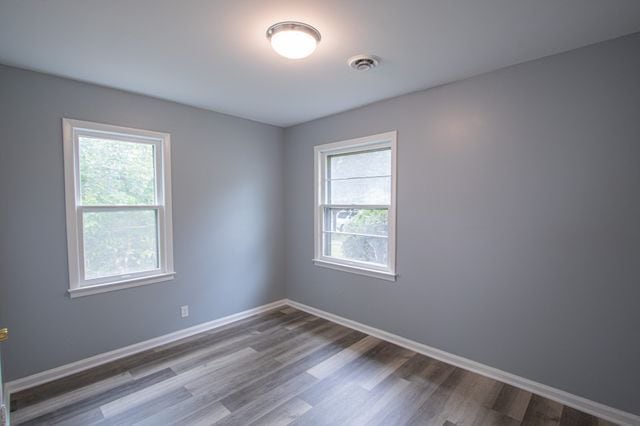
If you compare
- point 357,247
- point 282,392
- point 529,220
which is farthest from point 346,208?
point 282,392

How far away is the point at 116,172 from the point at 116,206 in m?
0.32

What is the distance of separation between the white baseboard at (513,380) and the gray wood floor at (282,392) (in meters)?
0.06

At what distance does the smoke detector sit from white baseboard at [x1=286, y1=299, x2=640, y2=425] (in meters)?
2.55

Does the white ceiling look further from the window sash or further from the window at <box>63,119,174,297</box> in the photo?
the window sash

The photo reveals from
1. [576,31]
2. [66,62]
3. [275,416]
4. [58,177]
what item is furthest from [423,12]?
[58,177]

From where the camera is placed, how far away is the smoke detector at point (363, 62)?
2.18 m

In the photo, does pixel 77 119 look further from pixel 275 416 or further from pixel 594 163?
pixel 594 163

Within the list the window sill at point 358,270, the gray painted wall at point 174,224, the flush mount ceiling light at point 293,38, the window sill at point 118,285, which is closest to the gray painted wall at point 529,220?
the window sill at point 358,270

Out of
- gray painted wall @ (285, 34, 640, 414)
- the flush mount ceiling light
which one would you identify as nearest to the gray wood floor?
gray painted wall @ (285, 34, 640, 414)

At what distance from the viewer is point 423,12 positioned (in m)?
1.67

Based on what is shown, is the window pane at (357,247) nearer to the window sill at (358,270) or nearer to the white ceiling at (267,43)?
the window sill at (358,270)

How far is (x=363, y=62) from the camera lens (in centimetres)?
223

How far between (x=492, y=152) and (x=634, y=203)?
0.91m

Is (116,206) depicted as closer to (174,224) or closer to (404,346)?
(174,224)
